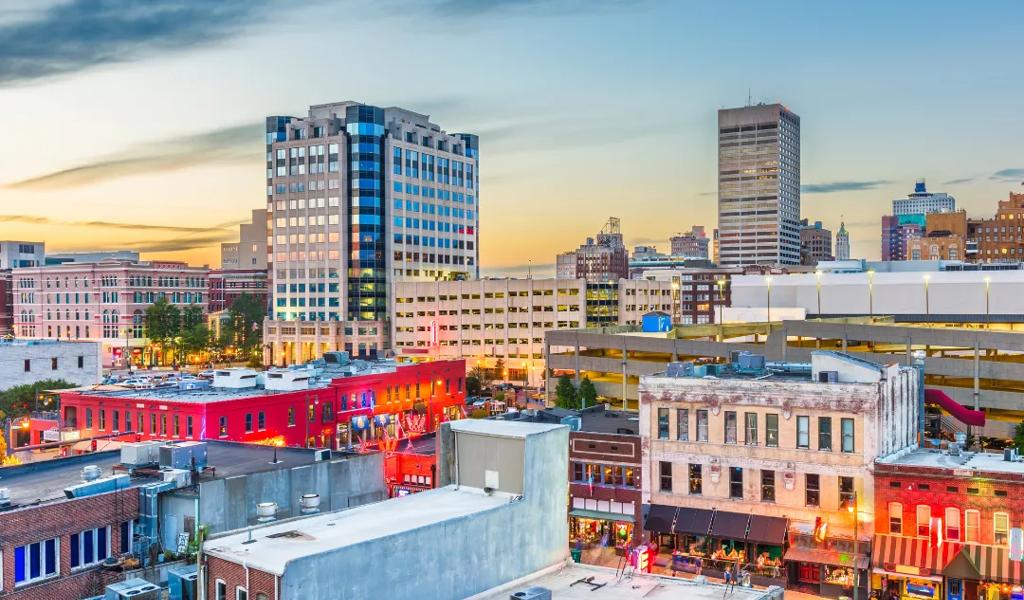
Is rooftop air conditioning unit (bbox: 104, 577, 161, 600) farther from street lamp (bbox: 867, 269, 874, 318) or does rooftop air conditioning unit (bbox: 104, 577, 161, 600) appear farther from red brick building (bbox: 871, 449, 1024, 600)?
street lamp (bbox: 867, 269, 874, 318)

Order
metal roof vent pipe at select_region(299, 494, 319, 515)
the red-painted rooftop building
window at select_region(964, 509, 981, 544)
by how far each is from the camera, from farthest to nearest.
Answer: the red-painted rooftop building → window at select_region(964, 509, 981, 544) → metal roof vent pipe at select_region(299, 494, 319, 515)

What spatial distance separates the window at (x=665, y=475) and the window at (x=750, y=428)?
527 cm

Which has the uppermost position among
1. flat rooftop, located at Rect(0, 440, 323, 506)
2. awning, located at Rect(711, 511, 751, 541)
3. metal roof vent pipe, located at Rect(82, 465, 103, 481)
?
metal roof vent pipe, located at Rect(82, 465, 103, 481)

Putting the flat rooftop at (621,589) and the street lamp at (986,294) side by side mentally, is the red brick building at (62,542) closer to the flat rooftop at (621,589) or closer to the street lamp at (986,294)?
the flat rooftop at (621,589)

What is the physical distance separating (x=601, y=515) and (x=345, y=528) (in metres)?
35.9

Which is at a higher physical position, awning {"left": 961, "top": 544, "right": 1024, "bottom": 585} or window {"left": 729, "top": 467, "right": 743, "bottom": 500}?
window {"left": 729, "top": 467, "right": 743, "bottom": 500}

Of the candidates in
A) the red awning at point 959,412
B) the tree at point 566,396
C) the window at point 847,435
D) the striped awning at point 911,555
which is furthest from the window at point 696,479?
the tree at point 566,396

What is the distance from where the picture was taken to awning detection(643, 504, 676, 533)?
5759 centimetres

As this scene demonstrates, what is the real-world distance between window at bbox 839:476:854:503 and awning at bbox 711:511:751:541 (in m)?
5.31

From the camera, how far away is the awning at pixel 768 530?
54.1 metres

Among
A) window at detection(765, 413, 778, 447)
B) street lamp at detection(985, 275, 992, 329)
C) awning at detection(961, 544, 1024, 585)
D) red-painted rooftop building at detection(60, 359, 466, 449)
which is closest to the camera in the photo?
awning at detection(961, 544, 1024, 585)

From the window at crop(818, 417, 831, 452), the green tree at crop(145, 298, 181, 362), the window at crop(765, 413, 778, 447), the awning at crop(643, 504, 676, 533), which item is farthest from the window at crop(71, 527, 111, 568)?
the green tree at crop(145, 298, 181, 362)

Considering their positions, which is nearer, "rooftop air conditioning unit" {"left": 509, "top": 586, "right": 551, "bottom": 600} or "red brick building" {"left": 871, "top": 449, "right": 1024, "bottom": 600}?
"rooftop air conditioning unit" {"left": 509, "top": 586, "right": 551, "bottom": 600}

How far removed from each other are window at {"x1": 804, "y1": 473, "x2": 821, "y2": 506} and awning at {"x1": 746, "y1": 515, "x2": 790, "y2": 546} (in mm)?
1734
